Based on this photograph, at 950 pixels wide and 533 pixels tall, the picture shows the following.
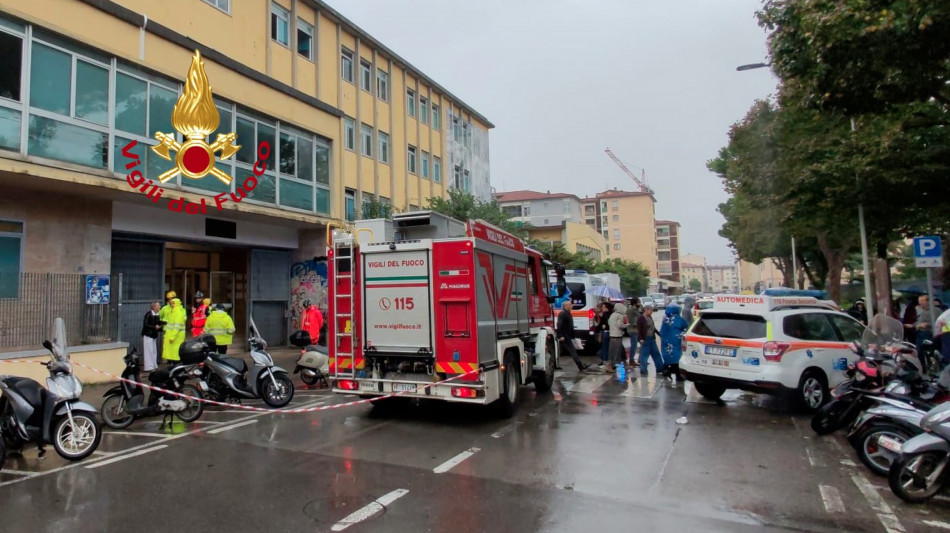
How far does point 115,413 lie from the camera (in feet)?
24.6

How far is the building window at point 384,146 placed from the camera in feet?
75.4

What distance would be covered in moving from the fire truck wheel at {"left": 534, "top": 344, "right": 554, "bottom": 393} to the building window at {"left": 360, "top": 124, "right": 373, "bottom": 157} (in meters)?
14.3

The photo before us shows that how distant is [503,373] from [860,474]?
14.1 feet

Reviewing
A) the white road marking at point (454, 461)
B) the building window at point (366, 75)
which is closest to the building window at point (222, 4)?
the building window at point (366, 75)

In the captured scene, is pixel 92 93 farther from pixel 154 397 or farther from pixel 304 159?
pixel 154 397

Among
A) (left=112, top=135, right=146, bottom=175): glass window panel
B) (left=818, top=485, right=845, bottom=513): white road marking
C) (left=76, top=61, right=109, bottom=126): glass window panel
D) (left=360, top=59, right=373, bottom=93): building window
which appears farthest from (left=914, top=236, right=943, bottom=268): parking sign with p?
(left=360, top=59, right=373, bottom=93): building window

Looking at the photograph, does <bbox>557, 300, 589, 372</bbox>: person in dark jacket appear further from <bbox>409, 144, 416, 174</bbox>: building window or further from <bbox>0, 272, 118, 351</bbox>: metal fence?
<bbox>409, 144, 416, 174</bbox>: building window

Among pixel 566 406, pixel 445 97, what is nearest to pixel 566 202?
pixel 445 97

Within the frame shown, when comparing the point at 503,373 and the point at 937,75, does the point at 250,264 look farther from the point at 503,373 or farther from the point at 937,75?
the point at 937,75

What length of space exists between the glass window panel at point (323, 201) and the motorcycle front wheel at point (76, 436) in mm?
11518

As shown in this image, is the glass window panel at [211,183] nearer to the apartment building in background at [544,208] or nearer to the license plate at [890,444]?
the license plate at [890,444]

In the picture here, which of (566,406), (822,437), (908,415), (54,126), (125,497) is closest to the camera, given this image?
(125,497)

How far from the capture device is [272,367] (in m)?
8.98

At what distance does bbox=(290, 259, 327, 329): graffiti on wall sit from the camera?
58.9 feet
